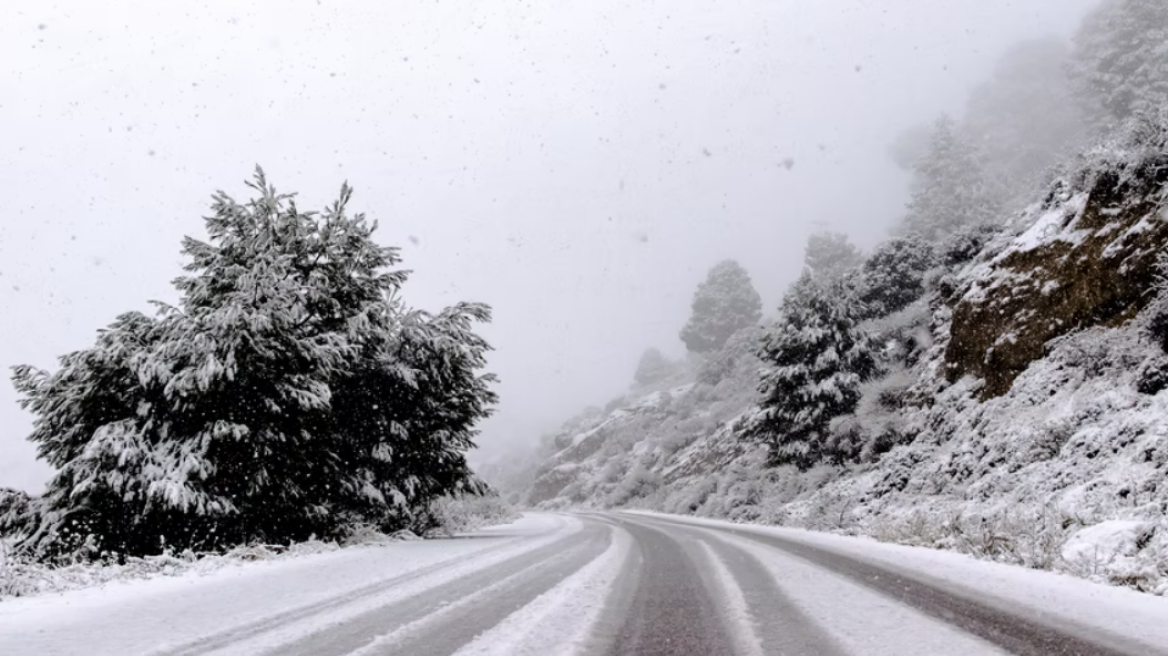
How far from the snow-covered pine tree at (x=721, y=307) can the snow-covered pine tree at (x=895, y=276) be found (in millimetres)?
41496

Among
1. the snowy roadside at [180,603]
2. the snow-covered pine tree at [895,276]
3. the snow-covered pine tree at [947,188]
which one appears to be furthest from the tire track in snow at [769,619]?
the snow-covered pine tree at [947,188]

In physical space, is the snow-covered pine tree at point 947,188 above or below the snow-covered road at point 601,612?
above

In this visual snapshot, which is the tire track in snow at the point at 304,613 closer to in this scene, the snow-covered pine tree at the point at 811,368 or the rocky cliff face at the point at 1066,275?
the rocky cliff face at the point at 1066,275

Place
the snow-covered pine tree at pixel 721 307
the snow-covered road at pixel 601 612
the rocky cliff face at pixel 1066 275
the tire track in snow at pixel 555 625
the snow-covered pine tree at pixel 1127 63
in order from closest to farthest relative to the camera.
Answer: the tire track in snow at pixel 555 625 < the snow-covered road at pixel 601 612 < the rocky cliff face at pixel 1066 275 < the snow-covered pine tree at pixel 1127 63 < the snow-covered pine tree at pixel 721 307

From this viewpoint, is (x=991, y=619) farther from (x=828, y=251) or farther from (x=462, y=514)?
(x=828, y=251)

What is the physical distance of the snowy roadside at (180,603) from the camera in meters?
4.13

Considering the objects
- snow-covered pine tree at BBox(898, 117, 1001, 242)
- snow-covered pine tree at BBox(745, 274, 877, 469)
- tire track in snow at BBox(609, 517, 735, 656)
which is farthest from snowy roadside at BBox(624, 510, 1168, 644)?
snow-covered pine tree at BBox(898, 117, 1001, 242)

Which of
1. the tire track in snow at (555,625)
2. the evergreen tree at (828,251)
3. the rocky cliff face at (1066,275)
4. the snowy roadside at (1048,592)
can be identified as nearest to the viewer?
the tire track in snow at (555,625)

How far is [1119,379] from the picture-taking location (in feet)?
34.6

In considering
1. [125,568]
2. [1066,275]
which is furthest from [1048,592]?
[1066,275]

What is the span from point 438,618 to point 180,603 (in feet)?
7.87

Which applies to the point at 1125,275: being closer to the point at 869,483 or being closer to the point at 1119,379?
the point at 1119,379

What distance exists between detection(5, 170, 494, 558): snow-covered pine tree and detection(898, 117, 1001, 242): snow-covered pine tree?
1596 inches

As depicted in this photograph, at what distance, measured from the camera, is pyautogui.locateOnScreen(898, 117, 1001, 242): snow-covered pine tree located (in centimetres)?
4344
